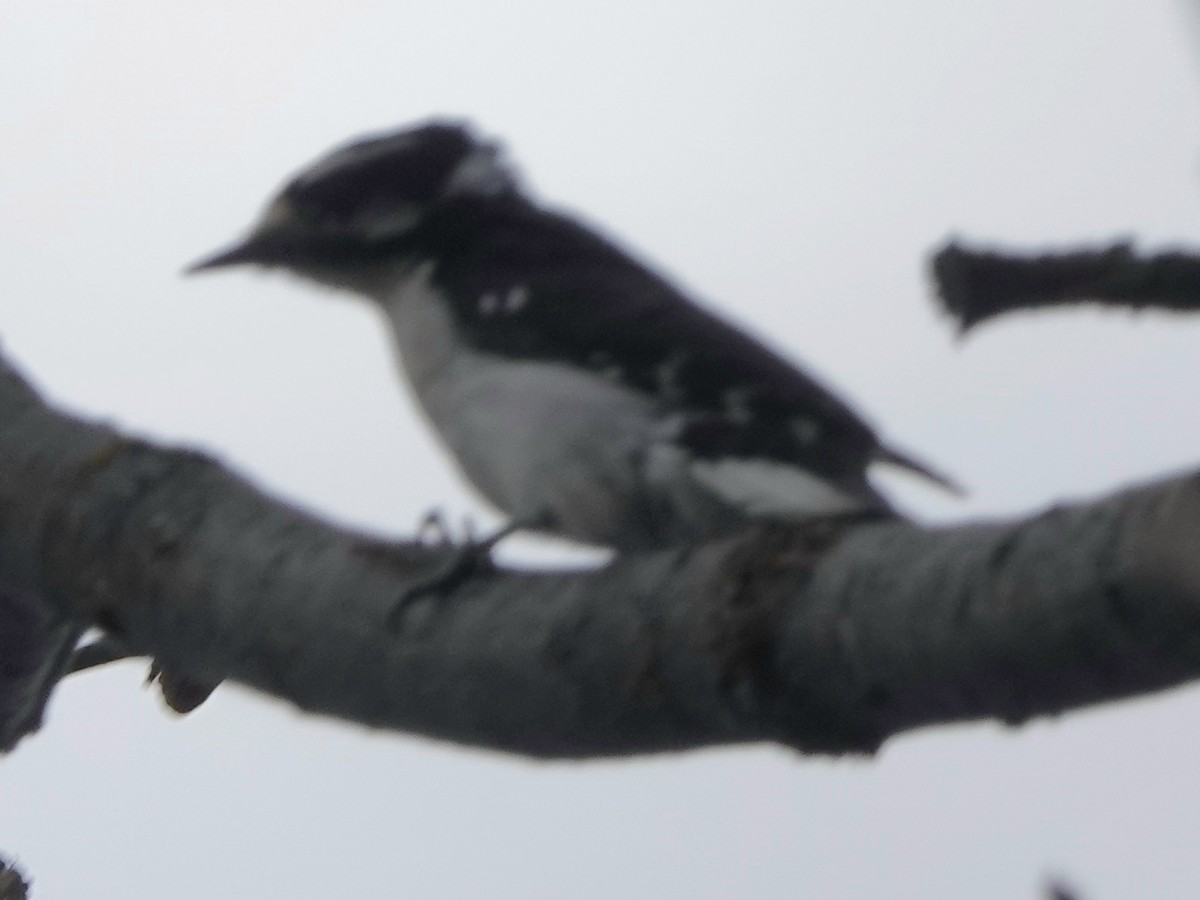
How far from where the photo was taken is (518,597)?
8.33ft

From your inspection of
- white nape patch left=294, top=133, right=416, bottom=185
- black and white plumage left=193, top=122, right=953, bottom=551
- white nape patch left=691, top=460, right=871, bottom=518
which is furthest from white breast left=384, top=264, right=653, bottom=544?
white nape patch left=294, top=133, right=416, bottom=185

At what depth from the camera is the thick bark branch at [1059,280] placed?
1412mm

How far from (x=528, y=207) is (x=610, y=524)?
1.40 meters

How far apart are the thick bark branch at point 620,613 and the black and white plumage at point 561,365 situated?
0.77 meters

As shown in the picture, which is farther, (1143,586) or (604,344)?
(604,344)

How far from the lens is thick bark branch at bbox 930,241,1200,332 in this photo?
1.41 m

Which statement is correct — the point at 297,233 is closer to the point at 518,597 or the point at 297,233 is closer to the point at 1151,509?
the point at 518,597

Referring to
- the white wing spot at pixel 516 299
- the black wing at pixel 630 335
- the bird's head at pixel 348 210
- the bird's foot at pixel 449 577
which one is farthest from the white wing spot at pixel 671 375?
the bird's head at pixel 348 210

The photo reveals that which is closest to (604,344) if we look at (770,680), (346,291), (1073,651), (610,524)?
(610,524)

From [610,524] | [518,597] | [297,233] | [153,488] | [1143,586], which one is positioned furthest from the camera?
[297,233]

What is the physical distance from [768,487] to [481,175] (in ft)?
6.17

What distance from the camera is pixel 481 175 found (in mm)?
4906

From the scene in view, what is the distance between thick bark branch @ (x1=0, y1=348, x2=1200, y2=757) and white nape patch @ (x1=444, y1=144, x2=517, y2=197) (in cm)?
178

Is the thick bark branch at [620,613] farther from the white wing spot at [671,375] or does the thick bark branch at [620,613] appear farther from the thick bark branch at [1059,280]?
the white wing spot at [671,375]
